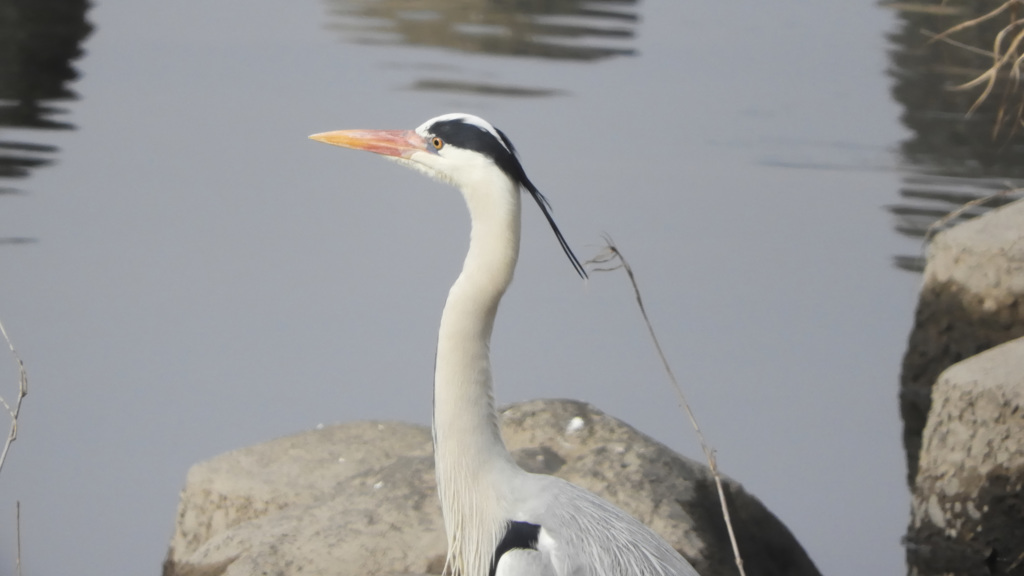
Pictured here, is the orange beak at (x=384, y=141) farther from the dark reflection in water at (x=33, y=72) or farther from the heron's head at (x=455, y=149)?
the dark reflection in water at (x=33, y=72)

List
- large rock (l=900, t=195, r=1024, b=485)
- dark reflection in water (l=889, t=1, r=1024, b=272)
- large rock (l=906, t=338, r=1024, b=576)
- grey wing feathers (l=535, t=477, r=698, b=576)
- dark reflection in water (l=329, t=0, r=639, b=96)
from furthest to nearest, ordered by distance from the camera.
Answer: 1. dark reflection in water (l=329, t=0, r=639, b=96)
2. dark reflection in water (l=889, t=1, r=1024, b=272)
3. large rock (l=900, t=195, r=1024, b=485)
4. large rock (l=906, t=338, r=1024, b=576)
5. grey wing feathers (l=535, t=477, r=698, b=576)

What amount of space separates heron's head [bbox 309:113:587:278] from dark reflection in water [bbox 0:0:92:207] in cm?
486

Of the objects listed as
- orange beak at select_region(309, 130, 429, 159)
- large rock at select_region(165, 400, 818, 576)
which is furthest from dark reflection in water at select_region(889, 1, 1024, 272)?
orange beak at select_region(309, 130, 429, 159)

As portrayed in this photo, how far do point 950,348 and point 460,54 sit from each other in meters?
7.76

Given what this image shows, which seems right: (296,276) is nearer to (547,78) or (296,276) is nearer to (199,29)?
Result: (547,78)

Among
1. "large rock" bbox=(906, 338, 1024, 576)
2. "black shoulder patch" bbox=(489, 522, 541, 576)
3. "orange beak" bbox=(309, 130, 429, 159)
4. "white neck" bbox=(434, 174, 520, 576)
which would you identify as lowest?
"large rock" bbox=(906, 338, 1024, 576)

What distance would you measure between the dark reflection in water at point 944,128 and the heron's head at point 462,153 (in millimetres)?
4435

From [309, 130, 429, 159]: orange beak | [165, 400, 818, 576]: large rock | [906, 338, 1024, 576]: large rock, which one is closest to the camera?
[309, 130, 429, 159]: orange beak

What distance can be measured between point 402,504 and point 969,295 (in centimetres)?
293

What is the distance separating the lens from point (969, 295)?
5703 millimetres

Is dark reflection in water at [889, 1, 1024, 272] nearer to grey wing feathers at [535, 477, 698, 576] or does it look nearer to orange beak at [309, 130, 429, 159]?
orange beak at [309, 130, 429, 159]

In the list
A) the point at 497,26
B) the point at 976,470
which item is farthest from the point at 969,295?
the point at 497,26

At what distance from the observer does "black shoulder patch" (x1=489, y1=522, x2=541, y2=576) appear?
3059 millimetres

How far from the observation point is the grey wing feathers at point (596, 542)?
9.82ft
